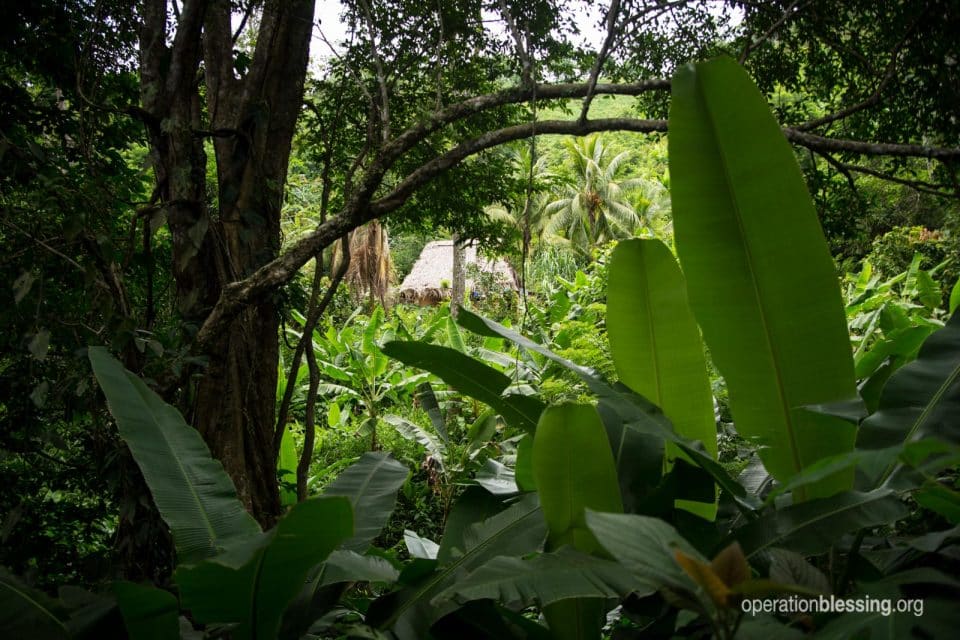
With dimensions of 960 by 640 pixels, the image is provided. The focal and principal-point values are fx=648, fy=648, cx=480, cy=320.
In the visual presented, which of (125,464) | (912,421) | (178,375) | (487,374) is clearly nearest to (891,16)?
(912,421)

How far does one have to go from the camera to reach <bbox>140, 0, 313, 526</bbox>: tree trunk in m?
2.30

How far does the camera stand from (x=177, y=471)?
1270 millimetres

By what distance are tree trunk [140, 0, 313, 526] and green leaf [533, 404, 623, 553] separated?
1.55 meters

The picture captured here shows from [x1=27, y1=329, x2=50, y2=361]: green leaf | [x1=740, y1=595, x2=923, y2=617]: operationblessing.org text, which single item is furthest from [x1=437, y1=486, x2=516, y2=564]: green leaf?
[x1=27, y1=329, x2=50, y2=361]: green leaf

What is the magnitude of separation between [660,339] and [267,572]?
89 centimetres

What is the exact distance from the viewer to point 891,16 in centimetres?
366

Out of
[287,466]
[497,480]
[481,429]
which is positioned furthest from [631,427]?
[287,466]

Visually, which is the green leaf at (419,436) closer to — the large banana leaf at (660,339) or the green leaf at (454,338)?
the green leaf at (454,338)

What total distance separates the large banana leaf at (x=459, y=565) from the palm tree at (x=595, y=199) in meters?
25.1

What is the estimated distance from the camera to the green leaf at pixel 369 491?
1.36m

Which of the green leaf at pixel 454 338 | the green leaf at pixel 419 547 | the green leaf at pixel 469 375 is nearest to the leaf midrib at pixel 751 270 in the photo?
the green leaf at pixel 469 375

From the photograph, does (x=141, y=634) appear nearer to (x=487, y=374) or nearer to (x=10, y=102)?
(x=487, y=374)

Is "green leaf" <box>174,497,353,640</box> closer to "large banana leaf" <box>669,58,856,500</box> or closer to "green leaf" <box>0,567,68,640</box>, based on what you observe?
"green leaf" <box>0,567,68,640</box>

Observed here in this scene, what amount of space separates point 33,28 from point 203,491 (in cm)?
235
